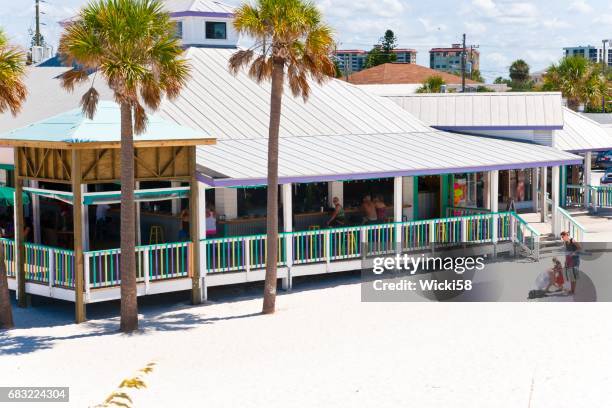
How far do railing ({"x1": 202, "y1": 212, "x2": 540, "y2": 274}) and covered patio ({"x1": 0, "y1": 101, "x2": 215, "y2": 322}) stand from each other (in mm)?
1056

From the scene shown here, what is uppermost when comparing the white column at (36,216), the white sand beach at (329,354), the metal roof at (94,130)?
the metal roof at (94,130)

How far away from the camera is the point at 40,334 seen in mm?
19953

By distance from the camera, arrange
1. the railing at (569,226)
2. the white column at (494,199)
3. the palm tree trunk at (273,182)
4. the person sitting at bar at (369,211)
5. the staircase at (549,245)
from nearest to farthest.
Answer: the palm tree trunk at (273,182)
the person sitting at bar at (369,211)
the white column at (494,199)
the staircase at (549,245)
the railing at (569,226)

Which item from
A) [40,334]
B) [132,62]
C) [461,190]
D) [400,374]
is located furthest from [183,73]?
[461,190]

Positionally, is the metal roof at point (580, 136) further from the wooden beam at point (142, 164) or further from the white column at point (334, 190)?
the wooden beam at point (142, 164)

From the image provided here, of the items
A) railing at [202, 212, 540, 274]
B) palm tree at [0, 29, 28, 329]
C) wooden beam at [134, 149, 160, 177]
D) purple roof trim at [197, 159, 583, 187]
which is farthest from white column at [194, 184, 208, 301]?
palm tree at [0, 29, 28, 329]

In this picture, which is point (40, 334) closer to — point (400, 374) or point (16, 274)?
point (16, 274)

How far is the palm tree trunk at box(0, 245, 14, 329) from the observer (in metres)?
20.2

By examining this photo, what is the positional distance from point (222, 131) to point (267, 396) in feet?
37.2

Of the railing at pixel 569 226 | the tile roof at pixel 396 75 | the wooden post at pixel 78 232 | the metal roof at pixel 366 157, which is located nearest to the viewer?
the wooden post at pixel 78 232

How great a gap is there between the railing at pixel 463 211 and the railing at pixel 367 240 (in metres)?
0.73

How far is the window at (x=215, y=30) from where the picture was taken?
32031 mm

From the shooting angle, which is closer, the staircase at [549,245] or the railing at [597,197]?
the staircase at [549,245]

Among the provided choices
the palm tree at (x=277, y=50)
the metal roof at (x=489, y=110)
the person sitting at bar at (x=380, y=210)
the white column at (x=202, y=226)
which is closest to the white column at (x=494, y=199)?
the person sitting at bar at (x=380, y=210)
